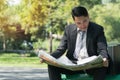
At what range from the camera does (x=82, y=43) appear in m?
5.21

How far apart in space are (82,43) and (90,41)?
102 millimetres

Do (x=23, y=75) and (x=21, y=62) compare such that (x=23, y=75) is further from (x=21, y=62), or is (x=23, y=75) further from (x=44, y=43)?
(x=44, y=43)

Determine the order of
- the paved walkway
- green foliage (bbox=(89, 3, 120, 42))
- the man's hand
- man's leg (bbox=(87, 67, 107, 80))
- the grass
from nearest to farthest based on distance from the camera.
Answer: the man's hand, man's leg (bbox=(87, 67, 107, 80)), the paved walkway, the grass, green foliage (bbox=(89, 3, 120, 42))

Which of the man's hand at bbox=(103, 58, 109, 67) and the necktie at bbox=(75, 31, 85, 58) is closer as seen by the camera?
the man's hand at bbox=(103, 58, 109, 67)

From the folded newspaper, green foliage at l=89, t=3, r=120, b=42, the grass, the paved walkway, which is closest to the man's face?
the folded newspaper

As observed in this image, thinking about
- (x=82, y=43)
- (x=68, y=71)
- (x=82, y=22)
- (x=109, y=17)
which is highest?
(x=82, y=22)

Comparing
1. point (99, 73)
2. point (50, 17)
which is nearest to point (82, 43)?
point (99, 73)

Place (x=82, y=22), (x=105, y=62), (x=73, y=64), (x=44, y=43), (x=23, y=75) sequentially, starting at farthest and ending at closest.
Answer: (x=44, y=43) → (x=23, y=75) → (x=82, y=22) → (x=73, y=64) → (x=105, y=62)

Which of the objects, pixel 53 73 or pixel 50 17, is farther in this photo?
pixel 50 17

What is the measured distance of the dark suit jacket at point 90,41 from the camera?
5078mm

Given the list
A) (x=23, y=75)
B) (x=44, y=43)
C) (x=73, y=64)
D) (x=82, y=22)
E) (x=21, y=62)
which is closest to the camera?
(x=73, y=64)

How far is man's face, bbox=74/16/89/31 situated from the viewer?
4.99 meters

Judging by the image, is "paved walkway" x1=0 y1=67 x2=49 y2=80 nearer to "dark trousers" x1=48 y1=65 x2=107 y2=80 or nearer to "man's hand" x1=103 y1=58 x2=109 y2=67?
"dark trousers" x1=48 y1=65 x2=107 y2=80

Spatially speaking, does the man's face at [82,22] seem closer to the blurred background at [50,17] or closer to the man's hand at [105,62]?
the man's hand at [105,62]
